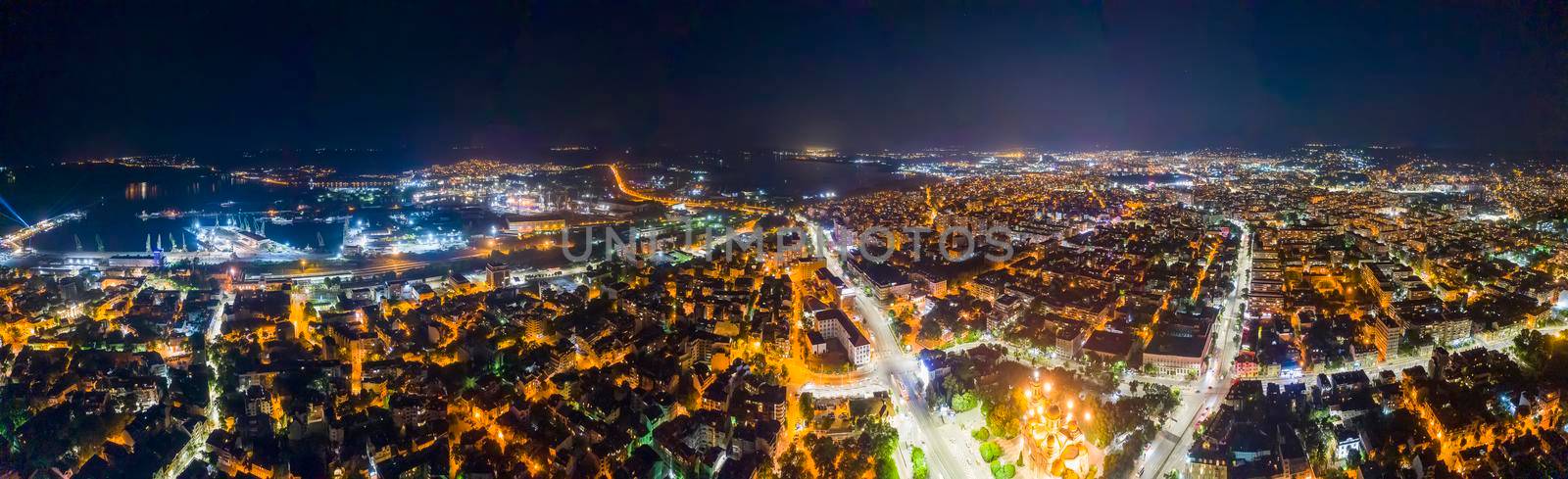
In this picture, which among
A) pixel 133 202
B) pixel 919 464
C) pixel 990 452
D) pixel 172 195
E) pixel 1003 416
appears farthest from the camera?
pixel 172 195

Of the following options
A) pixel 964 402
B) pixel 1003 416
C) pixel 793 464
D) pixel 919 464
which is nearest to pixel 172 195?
pixel 793 464

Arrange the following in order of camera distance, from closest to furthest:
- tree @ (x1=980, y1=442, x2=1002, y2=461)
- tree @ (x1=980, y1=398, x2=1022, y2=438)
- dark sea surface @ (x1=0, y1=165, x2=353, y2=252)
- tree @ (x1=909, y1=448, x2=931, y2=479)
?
tree @ (x1=909, y1=448, x2=931, y2=479)
tree @ (x1=980, y1=442, x2=1002, y2=461)
tree @ (x1=980, y1=398, x2=1022, y2=438)
dark sea surface @ (x1=0, y1=165, x2=353, y2=252)

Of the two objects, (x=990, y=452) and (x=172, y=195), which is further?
(x=172, y=195)

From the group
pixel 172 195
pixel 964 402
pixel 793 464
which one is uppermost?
pixel 964 402

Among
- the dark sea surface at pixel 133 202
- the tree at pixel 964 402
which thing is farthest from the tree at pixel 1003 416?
the dark sea surface at pixel 133 202

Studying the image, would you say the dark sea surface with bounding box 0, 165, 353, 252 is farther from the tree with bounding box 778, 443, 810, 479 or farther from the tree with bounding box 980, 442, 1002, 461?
the tree with bounding box 980, 442, 1002, 461

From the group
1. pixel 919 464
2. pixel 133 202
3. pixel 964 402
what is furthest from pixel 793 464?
pixel 133 202

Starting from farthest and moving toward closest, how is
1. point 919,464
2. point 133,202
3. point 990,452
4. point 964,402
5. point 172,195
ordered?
point 172,195
point 133,202
point 964,402
point 990,452
point 919,464

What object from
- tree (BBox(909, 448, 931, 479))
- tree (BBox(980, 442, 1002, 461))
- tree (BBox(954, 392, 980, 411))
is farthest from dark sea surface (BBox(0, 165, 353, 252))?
tree (BBox(980, 442, 1002, 461))

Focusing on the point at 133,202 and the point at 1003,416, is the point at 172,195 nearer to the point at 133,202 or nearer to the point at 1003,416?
the point at 133,202

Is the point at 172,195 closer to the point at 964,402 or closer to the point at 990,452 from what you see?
the point at 964,402

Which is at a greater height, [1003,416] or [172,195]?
[1003,416]

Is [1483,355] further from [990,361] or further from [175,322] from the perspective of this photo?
[175,322]
